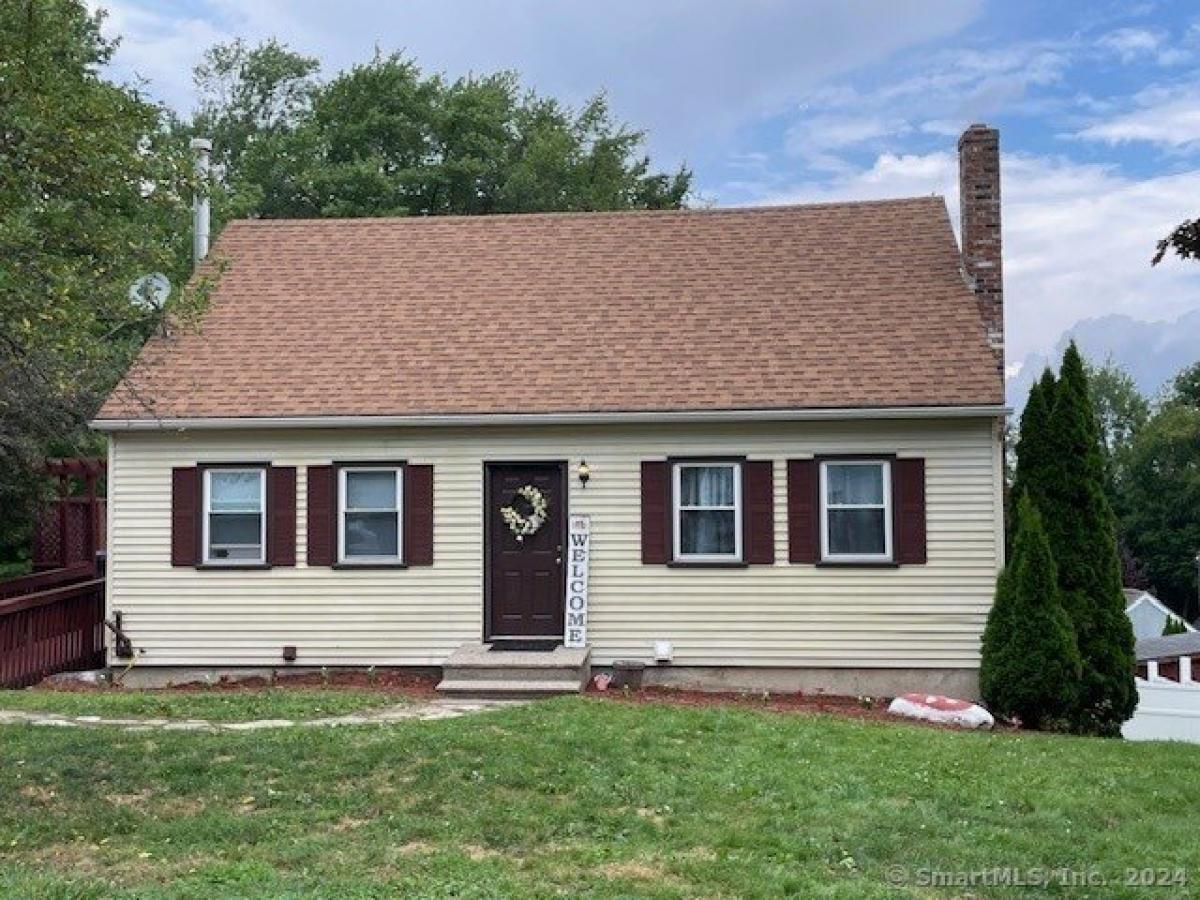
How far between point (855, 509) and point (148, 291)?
7277mm

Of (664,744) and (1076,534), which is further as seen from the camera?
(1076,534)

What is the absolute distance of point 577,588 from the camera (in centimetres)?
1258

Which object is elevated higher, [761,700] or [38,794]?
[38,794]

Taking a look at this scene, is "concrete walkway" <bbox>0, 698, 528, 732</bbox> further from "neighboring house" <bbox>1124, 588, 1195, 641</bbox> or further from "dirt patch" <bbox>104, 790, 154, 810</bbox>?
"neighboring house" <bbox>1124, 588, 1195, 641</bbox>

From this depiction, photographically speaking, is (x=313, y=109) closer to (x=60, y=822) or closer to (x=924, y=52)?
(x=924, y=52)

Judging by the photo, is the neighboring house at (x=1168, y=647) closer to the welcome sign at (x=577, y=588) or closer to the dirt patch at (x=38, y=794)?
the welcome sign at (x=577, y=588)

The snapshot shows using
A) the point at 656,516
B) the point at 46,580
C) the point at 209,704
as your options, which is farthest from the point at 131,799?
the point at 46,580

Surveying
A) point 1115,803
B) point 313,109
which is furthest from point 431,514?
point 313,109

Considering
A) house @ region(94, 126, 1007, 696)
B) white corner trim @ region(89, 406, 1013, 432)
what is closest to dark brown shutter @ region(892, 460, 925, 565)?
house @ region(94, 126, 1007, 696)

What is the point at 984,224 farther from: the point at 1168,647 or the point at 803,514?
the point at 1168,647

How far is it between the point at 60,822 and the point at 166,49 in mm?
11603

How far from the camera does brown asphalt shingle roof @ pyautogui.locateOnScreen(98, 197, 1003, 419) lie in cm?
1275

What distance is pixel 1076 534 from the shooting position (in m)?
11.8

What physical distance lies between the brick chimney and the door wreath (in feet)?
18.9
